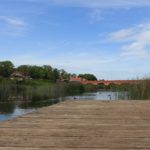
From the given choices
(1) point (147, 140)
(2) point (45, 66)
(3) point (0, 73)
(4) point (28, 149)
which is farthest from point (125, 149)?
(2) point (45, 66)

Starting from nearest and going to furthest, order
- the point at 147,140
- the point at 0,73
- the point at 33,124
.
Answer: the point at 147,140
the point at 33,124
the point at 0,73

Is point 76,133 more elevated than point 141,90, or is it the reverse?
point 141,90

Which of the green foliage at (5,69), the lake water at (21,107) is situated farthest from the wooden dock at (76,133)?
the green foliage at (5,69)

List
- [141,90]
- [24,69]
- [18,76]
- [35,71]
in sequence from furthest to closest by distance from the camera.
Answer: [24,69] < [35,71] < [18,76] < [141,90]

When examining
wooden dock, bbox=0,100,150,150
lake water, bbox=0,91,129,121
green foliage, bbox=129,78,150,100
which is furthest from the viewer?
lake water, bbox=0,91,129,121

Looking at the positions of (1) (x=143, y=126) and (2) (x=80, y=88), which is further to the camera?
(2) (x=80, y=88)

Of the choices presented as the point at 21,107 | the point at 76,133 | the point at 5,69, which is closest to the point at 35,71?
the point at 5,69

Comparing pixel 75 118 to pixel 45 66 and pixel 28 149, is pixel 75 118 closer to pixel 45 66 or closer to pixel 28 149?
pixel 28 149

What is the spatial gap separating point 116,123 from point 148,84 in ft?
23.5

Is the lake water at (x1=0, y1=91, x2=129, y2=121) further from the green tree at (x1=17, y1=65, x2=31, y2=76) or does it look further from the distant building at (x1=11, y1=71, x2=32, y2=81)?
the green tree at (x1=17, y1=65, x2=31, y2=76)

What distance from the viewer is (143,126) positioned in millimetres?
4469

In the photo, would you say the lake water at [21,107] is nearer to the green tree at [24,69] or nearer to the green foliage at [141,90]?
the green foliage at [141,90]

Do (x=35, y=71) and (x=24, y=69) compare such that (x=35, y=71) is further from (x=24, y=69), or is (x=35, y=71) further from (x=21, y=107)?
(x=21, y=107)

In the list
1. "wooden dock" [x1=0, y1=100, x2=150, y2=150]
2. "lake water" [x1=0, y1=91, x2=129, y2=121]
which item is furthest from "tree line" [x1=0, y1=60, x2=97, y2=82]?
"wooden dock" [x1=0, y1=100, x2=150, y2=150]
